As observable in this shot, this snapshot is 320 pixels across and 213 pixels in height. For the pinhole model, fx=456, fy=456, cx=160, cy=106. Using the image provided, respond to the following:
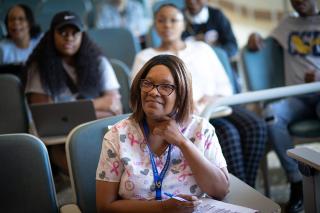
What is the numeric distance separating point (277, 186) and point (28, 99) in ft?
5.09

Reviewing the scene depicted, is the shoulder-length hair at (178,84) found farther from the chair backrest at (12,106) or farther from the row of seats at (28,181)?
the chair backrest at (12,106)

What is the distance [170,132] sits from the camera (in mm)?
1400

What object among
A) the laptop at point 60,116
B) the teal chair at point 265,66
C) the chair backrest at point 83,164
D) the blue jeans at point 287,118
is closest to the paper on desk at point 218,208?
the chair backrest at point 83,164

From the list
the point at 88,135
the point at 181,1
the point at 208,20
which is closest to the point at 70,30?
the point at 88,135

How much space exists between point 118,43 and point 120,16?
3.51ft

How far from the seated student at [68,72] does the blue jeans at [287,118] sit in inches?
34.0

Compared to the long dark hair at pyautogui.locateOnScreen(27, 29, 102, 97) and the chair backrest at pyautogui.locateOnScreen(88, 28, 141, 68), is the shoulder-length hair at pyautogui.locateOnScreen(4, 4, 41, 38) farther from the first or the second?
the long dark hair at pyautogui.locateOnScreen(27, 29, 102, 97)

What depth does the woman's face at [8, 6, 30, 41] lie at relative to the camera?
3482mm

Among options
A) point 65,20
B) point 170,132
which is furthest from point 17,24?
point 170,132

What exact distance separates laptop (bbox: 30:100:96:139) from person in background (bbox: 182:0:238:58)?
60.6 inches

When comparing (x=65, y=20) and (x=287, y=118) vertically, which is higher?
(x=65, y=20)

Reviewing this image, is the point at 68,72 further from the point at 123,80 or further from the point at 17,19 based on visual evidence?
the point at 17,19

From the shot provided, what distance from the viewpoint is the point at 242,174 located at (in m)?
2.42

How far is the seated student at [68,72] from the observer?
248 cm
